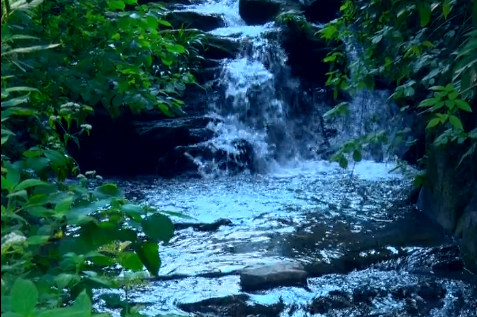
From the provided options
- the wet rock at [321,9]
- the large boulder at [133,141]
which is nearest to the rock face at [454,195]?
the large boulder at [133,141]

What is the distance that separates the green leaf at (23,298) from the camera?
1428mm

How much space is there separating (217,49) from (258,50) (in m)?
0.74

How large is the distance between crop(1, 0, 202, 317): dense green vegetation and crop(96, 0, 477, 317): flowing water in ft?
5.52

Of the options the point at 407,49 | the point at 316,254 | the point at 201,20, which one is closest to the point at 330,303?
the point at 316,254

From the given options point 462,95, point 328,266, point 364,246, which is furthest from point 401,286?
point 462,95

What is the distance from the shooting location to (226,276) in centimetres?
552

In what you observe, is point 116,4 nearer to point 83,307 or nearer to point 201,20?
point 83,307

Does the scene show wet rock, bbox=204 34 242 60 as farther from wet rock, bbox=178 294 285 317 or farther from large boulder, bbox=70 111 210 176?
wet rock, bbox=178 294 285 317

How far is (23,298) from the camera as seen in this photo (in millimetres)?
1440

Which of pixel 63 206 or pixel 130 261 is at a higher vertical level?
pixel 63 206

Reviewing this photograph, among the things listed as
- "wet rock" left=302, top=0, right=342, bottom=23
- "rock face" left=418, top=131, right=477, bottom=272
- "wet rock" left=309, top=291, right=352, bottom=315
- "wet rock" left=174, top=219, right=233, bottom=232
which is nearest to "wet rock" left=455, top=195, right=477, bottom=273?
"rock face" left=418, top=131, right=477, bottom=272

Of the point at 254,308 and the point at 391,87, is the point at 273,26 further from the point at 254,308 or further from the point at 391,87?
the point at 254,308

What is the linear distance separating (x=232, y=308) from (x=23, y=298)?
11.5ft

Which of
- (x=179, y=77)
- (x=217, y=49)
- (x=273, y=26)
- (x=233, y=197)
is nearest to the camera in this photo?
(x=179, y=77)
